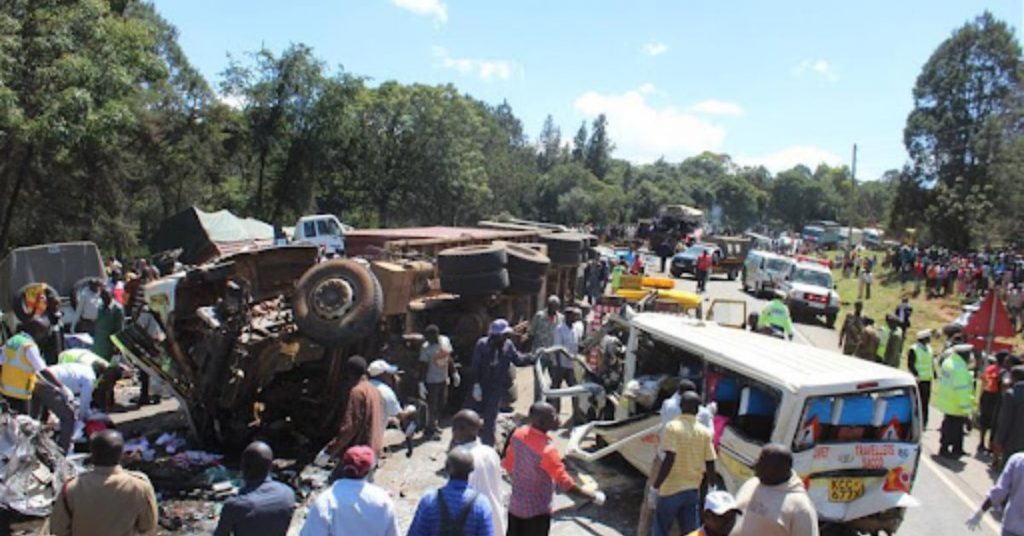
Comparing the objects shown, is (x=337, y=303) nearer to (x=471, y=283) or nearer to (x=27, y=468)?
(x=471, y=283)

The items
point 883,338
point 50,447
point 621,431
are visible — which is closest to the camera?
point 50,447

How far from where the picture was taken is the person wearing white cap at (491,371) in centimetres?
896

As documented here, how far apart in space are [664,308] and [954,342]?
16.7ft

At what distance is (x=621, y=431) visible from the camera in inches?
322

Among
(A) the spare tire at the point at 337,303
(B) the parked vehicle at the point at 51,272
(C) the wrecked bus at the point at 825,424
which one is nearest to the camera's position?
(C) the wrecked bus at the point at 825,424

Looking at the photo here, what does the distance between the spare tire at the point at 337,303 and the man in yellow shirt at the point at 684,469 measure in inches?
169

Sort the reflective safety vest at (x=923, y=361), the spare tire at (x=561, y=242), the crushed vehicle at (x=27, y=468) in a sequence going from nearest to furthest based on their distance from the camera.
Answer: the crushed vehicle at (x=27, y=468)
the reflective safety vest at (x=923, y=361)
the spare tire at (x=561, y=242)

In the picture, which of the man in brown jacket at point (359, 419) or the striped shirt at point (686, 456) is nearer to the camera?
the striped shirt at point (686, 456)

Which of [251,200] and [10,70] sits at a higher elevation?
[10,70]

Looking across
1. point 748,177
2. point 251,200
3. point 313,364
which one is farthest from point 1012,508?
point 748,177

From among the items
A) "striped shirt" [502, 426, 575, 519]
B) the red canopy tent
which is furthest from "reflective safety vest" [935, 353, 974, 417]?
"striped shirt" [502, 426, 575, 519]

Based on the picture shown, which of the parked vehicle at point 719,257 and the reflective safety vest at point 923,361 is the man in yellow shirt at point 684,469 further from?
the parked vehicle at point 719,257

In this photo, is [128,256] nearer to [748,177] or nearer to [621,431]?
[621,431]

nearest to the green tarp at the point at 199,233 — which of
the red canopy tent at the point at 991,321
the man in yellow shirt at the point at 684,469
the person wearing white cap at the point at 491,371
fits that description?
the person wearing white cap at the point at 491,371
